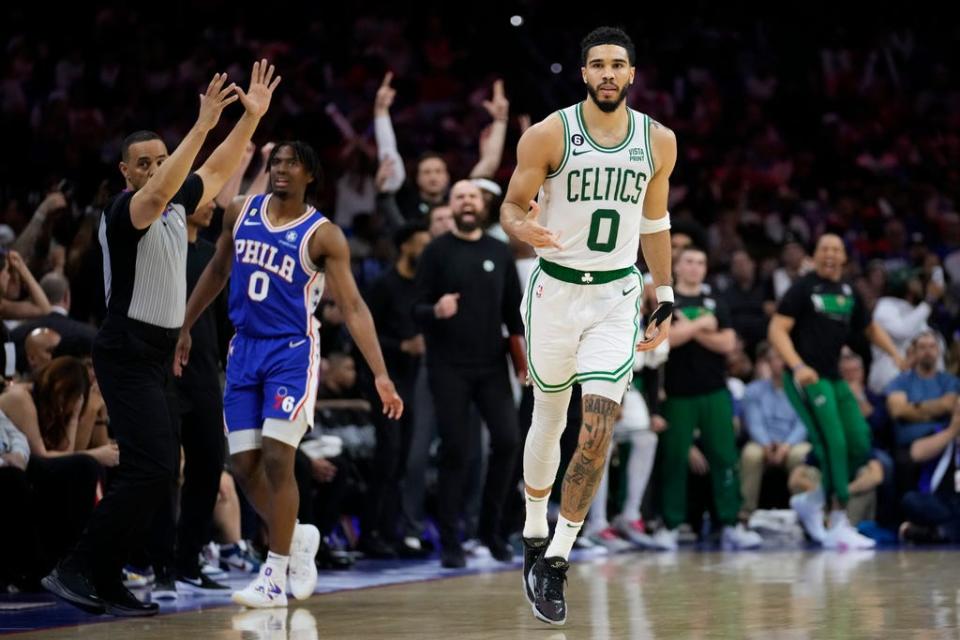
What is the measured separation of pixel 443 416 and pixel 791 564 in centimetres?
215

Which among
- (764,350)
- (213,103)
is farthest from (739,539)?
(213,103)

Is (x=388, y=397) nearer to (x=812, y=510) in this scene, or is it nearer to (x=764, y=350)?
(x=812, y=510)

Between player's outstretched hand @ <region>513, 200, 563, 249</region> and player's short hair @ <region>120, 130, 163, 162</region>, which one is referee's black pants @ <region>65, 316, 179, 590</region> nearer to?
player's short hair @ <region>120, 130, 163, 162</region>

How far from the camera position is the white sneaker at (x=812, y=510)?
35.5 ft

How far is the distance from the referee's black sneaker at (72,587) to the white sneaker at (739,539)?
18.0 ft

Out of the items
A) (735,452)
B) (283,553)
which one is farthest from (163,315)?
(735,452)

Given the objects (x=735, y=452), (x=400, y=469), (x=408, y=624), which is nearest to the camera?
(x=408, y=624)

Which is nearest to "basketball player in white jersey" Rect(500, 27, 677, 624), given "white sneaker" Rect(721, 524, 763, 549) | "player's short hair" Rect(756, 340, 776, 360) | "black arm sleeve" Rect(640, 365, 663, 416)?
"black arm sleeve" Rect(640, 365, 663, 416)

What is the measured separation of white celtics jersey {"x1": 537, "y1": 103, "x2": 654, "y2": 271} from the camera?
615 centimetres

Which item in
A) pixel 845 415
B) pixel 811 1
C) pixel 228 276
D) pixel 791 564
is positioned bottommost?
pixel 791 564

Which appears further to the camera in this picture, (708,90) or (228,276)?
(708,90)

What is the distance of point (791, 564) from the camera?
8828 millimetres

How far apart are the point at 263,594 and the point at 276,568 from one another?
0.13 metres

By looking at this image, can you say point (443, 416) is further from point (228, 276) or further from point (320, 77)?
point (320, 77)
